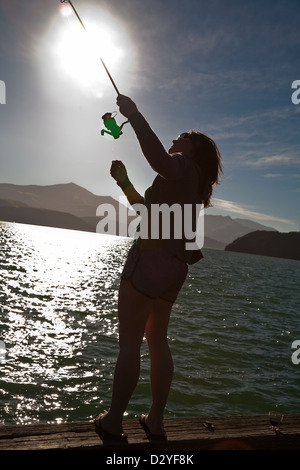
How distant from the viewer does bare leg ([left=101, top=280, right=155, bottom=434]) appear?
295 centimetres

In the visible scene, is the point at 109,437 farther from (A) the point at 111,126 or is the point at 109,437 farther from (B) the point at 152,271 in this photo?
(A) the point at 111,126

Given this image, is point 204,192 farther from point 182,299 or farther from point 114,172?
point 182,299

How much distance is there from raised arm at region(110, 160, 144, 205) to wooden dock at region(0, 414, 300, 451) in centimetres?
220

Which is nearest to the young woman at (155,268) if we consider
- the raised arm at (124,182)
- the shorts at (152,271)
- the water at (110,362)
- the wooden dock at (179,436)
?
the shorts at (152,271)

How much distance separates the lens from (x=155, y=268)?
290 cm

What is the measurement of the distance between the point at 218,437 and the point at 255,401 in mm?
6178

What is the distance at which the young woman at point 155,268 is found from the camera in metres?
2.89

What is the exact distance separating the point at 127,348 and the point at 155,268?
0.77 meters

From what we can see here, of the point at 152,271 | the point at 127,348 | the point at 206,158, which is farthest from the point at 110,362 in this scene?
the point at 206,158

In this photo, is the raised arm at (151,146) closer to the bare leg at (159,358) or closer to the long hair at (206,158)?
the long hair at (206,158)

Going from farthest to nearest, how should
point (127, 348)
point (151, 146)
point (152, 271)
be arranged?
point (127, 348), point (152, 271), point (151, 146)

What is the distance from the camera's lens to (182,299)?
23.1 meters

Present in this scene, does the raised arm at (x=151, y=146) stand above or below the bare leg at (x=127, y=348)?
above
